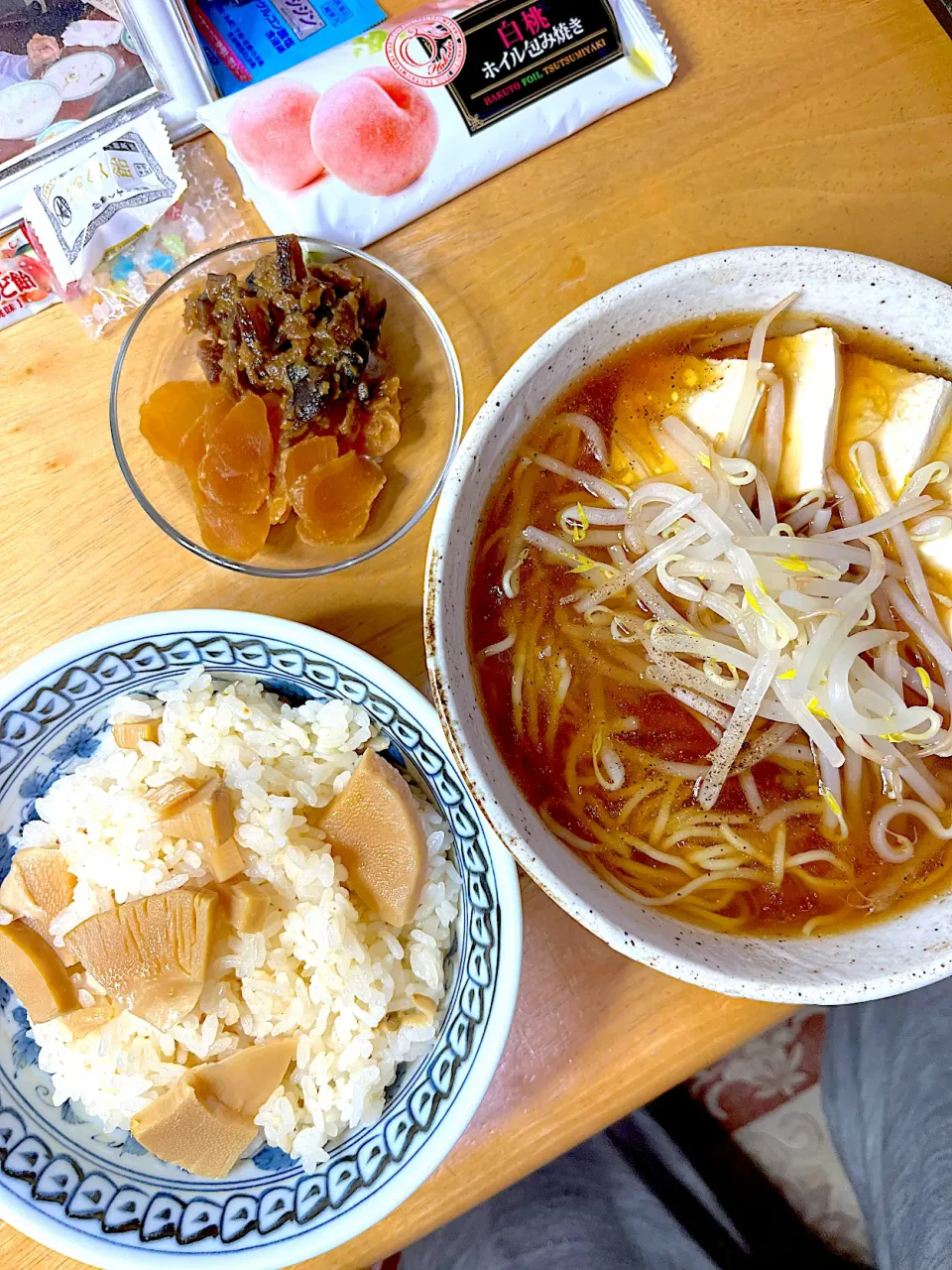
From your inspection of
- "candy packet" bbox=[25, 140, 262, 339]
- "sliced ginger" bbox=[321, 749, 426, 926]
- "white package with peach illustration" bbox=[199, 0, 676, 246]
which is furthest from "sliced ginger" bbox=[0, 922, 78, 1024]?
"white package with peach illustration" bbox=[199, 0, 676, 246]

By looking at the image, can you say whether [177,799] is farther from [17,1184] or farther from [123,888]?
[17,1184]

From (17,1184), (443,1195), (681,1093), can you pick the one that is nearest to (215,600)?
(17,1184)

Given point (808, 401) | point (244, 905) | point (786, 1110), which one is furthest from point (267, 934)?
point (786, 1110)

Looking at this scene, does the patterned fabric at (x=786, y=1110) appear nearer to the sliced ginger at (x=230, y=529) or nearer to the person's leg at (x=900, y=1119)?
the person's leg at (x=900, y=1119)

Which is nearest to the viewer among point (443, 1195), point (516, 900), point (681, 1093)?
point (516, 900)

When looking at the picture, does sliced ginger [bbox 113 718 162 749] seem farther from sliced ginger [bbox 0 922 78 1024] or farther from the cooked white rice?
sliced ginger [bbox 0 922 78 1024]

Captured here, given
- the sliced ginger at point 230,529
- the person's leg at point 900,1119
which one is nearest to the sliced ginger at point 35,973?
the sliced ginger at point 230,529
